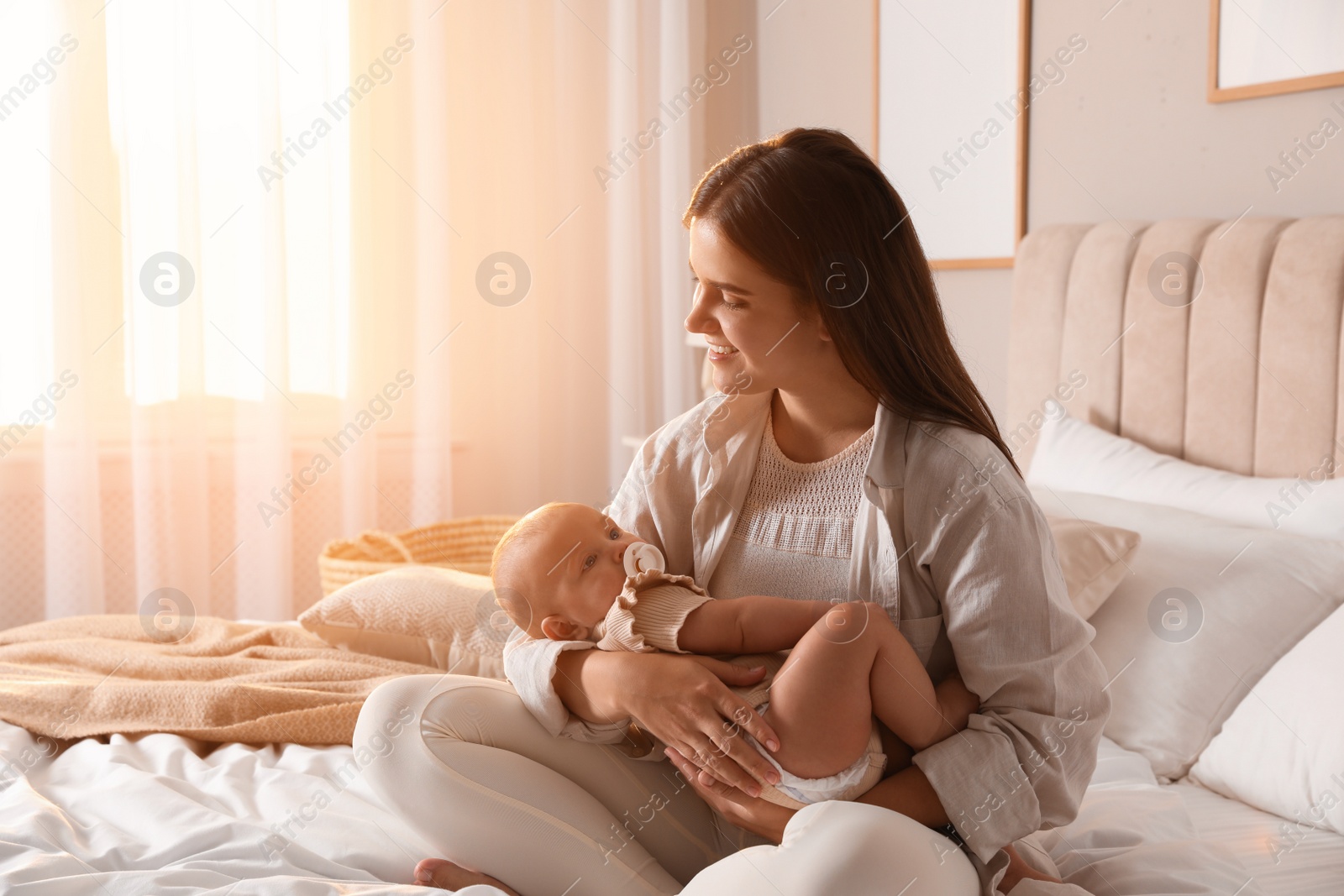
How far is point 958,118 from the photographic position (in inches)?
107

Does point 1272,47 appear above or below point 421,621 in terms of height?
above

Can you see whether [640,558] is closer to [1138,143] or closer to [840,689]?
[840,689]

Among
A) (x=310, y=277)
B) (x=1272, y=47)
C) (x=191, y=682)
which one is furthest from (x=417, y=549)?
(x=1272, y=47)

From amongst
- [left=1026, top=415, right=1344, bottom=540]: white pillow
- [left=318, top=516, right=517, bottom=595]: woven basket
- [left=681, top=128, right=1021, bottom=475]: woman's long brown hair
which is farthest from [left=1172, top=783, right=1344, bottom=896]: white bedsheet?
[left=318, top=516, right=517, bottom=595]: woven basket

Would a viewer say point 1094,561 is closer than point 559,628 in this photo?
No

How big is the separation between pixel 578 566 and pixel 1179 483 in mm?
1179

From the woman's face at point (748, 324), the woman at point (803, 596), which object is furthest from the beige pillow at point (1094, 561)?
the woman's face at point (748, 324)

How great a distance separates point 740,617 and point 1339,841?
0.81m

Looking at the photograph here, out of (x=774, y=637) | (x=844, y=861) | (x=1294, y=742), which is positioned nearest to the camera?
(x=844, y=861)

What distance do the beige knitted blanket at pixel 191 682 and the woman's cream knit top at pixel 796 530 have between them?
2.36 feet

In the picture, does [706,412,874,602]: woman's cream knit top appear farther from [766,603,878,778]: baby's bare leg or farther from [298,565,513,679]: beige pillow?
[298,565,513,679]: beige pillow

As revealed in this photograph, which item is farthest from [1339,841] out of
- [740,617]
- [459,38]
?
[459,38]

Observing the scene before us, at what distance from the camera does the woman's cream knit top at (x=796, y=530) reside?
1.29m

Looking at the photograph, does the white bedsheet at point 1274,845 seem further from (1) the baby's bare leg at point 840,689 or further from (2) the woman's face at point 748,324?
(2) the woman's face at point 748,324
